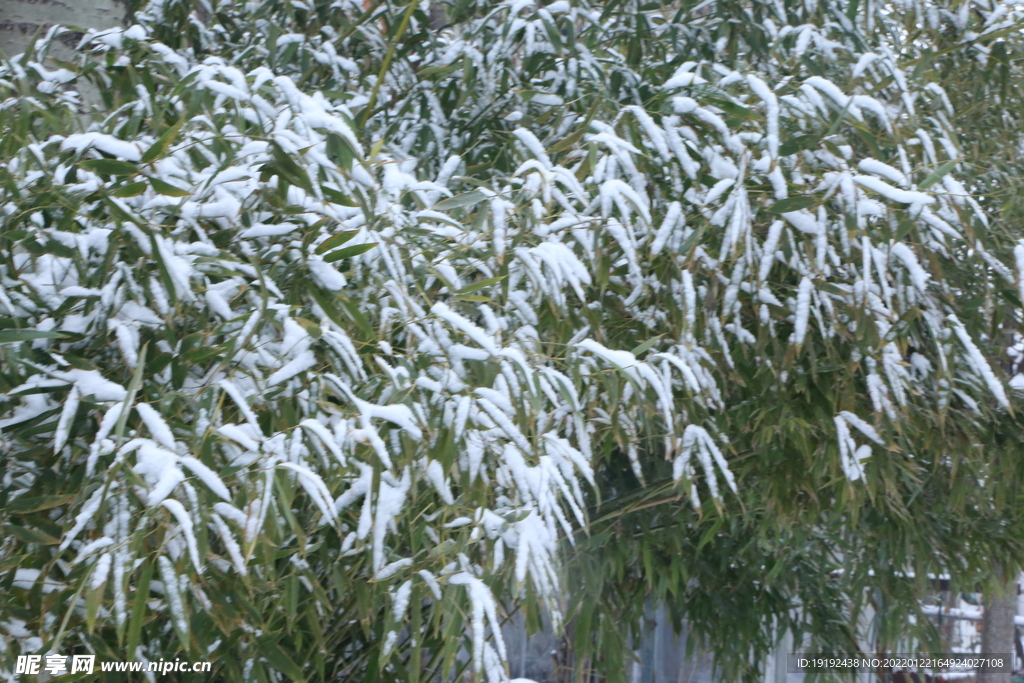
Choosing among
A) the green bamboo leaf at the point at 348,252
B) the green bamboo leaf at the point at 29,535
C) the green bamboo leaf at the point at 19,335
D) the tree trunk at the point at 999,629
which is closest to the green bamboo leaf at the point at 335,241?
the green bamboo leaf at the point at 348,252

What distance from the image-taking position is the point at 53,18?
61.1 inches

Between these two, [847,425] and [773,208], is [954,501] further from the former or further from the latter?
[773,208]

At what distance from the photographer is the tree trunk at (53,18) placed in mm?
1521

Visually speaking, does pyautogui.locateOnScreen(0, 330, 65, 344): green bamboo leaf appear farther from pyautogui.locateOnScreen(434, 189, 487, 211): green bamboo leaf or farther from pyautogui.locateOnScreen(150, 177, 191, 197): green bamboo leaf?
pyautogui.locateOnScreen(434, 189, 487, 211): green bamboo leaf

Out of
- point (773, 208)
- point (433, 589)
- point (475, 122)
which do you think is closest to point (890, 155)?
point (773, 208)

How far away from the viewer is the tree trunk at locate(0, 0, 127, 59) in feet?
4.99

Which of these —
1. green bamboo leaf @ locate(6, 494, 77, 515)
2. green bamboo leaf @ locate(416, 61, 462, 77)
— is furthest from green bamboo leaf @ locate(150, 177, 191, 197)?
green bamboo leaf @ locate(416, 61, 462, 77)

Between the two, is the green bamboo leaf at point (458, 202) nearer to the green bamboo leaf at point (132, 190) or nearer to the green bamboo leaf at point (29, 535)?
the green bamboo leaf at point (132, 190)

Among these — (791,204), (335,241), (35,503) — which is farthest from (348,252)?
(791,204)

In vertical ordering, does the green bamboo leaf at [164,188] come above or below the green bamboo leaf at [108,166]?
below

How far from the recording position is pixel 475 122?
6.33ft

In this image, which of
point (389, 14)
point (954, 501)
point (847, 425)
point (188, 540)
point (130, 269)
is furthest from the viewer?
point (389, 14)

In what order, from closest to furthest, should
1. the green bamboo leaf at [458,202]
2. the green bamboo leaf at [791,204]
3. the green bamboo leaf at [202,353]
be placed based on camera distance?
the green bamboo leaf at [202,353], the green bamboo leaf at [458,202], the green bamboo leaf at [791,204]

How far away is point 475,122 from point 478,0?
319 millimetres
